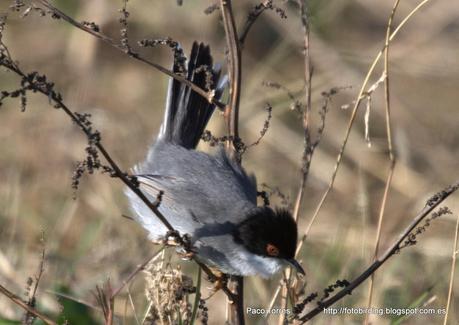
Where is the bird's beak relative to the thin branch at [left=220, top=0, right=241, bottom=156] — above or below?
below

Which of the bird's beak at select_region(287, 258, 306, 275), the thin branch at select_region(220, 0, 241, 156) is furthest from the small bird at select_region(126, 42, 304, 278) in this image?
the thin branch at select_region(220, 0, 241, 156)

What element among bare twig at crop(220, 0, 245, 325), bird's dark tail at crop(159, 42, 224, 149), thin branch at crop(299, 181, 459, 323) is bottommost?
thin branch at crop(299, 181, 459, 323)

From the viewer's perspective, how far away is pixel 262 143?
6816 millimetres

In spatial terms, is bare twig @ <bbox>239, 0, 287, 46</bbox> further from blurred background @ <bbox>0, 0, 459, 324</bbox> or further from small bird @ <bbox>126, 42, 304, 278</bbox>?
blurred background @ <bbox>0, 0, 459, 324</bbox>

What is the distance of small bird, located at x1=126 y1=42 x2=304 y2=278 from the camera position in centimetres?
302

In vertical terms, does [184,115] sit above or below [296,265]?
above

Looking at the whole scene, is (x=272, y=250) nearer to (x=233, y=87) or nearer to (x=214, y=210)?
(x=214, y=210)

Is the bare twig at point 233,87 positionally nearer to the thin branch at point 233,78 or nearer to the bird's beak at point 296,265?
the thin branch at point 233,78

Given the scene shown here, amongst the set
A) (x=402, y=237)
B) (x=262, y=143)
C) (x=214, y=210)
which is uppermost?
(x=262, y=143)

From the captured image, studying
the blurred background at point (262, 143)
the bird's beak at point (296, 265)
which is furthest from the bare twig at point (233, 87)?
the blurred background at point (262, 143)

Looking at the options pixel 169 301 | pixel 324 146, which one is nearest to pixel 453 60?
pixel 324 146

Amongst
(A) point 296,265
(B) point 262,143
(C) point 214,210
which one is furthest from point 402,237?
(B) point 262,143

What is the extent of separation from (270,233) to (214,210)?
27 centimetres

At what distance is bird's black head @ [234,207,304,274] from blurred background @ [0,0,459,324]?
659mm
